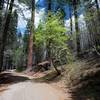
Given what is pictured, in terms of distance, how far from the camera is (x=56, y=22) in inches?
780

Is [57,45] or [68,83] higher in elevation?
[57,45]

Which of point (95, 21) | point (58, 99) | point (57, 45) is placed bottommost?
point (58, 99)

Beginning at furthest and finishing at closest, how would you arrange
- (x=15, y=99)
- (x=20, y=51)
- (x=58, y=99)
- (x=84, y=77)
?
(x=20, y=51), (x=84, y=77), (x=58, y=99), (x=15, y=99)

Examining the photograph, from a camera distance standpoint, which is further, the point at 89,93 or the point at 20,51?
the point at 20,51

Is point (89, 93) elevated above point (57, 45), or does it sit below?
below

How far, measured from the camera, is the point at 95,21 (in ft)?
62.2

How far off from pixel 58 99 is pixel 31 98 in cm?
140

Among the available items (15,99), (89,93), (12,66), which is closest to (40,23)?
(89,93)

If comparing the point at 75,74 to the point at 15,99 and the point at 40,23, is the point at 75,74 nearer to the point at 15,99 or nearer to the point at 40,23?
the point at 40,23

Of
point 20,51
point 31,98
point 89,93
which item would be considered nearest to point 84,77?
point 89,93

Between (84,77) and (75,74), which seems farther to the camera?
(75,74)

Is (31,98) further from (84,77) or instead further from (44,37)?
(44,37)

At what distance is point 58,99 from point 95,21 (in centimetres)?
913

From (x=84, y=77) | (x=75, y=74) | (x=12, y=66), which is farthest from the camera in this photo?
(x=12, y=66)
